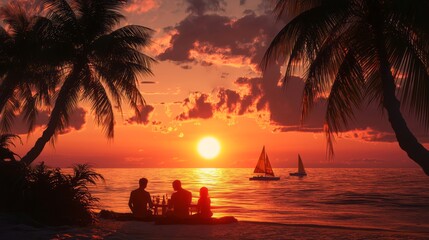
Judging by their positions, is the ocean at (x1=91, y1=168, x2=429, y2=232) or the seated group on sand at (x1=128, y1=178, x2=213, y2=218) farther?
the ocean at (x1=91, y1=168, x2=429, y2=232)

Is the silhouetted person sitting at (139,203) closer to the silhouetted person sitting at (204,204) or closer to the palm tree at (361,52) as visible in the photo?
the silhouetted person sitting at (204,204)

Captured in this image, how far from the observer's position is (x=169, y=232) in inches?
546

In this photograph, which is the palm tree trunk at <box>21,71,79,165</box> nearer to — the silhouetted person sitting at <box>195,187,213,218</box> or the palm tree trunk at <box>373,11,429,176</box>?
the silhouetted person sitting at <box>195,187,213,218</box>

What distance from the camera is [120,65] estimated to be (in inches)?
907

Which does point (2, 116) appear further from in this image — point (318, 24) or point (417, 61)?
point (417, 61)

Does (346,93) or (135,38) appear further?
(135,38)

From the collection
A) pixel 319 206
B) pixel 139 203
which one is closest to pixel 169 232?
pixel 139 203

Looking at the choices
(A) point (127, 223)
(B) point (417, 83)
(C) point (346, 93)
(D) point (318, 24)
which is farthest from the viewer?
(A) point (127, 223)

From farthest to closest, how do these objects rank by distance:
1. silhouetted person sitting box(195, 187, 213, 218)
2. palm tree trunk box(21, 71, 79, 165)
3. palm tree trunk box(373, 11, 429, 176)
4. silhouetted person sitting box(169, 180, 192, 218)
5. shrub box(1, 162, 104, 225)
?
1. palm tree trunk box(21, 71, 79, 165)
2. silhouetted person sitting box(195, 187, 213, 218)
3. silhouetted person sitting box(169, 180, 192, 218)
4. shrub box(1, 162, 104, 225)
5. palm tree trunk box(373, 11, 429, 176)

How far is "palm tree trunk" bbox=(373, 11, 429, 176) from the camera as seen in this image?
11852mm

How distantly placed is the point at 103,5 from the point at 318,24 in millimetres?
13092

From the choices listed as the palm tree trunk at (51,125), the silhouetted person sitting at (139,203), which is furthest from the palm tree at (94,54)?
the silhouetted person sitting at (139,203)

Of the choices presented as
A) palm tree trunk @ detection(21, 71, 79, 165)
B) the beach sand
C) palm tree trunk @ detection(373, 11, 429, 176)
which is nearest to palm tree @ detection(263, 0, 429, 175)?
palm tree trunk @ detection(373, 11, 429, 176)

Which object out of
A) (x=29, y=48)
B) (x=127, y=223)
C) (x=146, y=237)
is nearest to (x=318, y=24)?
(x=146, y=237)
